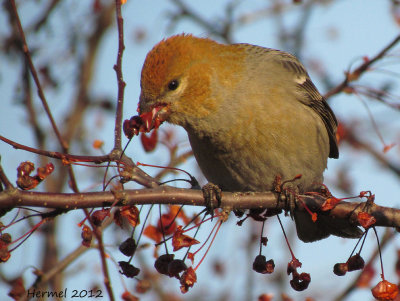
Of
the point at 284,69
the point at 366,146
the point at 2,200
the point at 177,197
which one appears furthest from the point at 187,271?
the point at 366,146

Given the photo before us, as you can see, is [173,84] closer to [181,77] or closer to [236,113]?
[181,77]

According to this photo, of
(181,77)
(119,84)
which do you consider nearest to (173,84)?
(181,77)

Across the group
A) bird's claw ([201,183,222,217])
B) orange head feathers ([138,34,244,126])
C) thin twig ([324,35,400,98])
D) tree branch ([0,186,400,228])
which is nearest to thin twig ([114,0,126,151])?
tree branch ([0,186,400,228])

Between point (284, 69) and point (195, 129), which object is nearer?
point (195, 129)

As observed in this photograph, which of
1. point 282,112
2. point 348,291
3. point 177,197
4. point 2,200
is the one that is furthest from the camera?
point 282,112

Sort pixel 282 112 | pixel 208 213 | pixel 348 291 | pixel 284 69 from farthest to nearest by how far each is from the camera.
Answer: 1. pixel 284 69
2. pixel 282 112
3. pixel 348 291
4. pixel 208 213

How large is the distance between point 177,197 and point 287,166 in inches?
57.7

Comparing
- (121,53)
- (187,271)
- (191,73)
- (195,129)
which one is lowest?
(187,271)

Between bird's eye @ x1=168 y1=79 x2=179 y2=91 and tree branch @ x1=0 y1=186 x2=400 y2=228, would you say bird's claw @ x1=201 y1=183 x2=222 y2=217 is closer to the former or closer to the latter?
tree branch @ x1=0 y1=186 x2=400 y2=228

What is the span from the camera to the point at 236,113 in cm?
366

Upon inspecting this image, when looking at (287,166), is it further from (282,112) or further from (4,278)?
(4,278)

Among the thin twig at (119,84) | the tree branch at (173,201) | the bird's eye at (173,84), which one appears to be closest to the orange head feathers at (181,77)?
the bird's eye at (173,84)

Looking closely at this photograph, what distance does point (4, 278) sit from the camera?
3.54 meters

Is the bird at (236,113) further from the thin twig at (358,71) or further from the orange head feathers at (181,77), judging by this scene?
the thin twig at (358,71)
